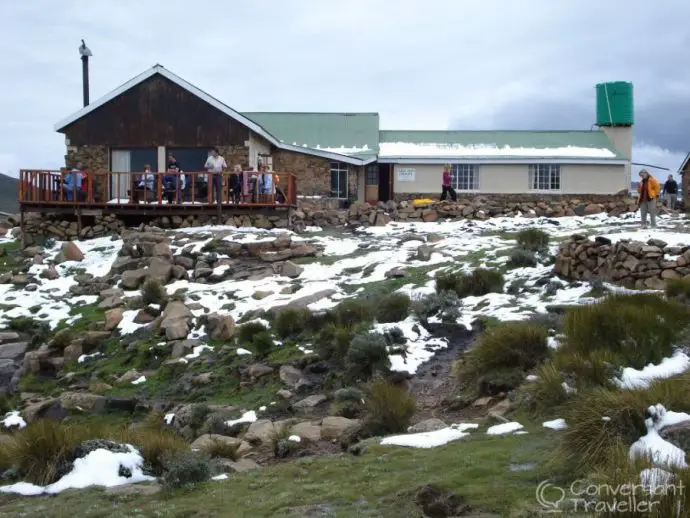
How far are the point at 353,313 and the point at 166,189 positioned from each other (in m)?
12.9

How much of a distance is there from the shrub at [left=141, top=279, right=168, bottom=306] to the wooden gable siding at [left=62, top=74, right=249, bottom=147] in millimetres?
11564

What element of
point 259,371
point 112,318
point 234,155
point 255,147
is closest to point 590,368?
point 259,371

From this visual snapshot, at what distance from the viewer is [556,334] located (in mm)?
9906

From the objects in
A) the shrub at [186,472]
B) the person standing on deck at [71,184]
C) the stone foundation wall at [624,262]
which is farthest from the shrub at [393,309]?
the person standing on deck at [71,184]

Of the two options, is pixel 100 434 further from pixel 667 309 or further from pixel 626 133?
pixel 626 133

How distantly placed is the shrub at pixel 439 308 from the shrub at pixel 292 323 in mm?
1890

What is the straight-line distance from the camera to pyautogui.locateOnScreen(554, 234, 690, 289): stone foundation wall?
12374 mm

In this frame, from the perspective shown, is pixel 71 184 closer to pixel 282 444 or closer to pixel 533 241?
pixel 533 241

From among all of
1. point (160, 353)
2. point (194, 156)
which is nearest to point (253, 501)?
point (160, 353)

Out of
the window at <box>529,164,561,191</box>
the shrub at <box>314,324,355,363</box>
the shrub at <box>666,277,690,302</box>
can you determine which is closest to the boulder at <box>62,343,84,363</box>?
the shrub at <box>314,324,355,363</box>

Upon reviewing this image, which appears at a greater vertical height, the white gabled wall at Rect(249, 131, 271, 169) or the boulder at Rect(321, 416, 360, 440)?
the white gabled wall at Rect(249, 131, 271, 169)

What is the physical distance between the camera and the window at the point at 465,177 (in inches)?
1330

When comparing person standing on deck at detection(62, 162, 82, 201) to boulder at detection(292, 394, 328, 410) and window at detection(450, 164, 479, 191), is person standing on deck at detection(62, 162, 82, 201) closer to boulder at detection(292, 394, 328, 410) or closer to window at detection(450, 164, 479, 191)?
boulder at detection(292, 394, 328, 410)

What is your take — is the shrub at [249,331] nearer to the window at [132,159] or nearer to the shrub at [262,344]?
the shrub at [262,344]
